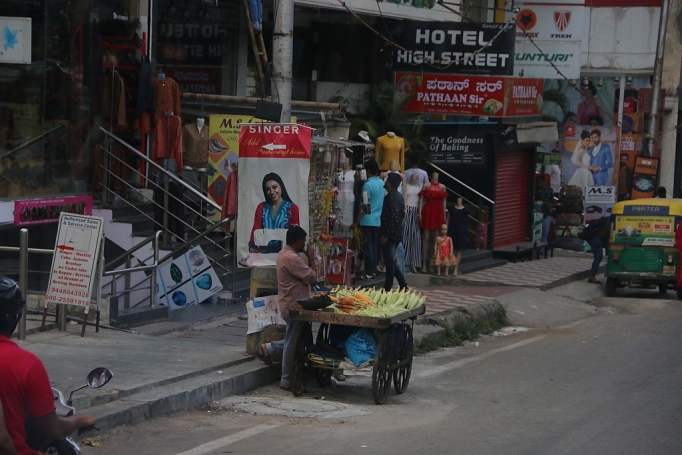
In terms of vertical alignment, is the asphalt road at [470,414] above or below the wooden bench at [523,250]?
below

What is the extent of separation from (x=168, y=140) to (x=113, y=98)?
1061 millimetres

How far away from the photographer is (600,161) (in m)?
24.7

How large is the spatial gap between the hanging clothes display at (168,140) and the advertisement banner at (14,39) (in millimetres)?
2500

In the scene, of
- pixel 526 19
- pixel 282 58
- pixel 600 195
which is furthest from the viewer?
pixel 600 195

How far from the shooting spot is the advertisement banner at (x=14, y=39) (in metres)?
13.1

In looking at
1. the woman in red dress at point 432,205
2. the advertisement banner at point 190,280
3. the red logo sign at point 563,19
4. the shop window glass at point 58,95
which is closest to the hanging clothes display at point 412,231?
the woman in red dress at point 432,205

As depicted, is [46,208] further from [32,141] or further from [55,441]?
[55,441]

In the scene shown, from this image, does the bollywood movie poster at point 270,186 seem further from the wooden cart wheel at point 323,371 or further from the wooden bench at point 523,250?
the wooden bench at point 523,250

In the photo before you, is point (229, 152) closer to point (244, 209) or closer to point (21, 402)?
point (244, 209)

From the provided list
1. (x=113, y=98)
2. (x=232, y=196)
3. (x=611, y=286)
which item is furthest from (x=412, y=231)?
(x=232, y=196)

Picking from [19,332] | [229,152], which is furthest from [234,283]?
[19,332]

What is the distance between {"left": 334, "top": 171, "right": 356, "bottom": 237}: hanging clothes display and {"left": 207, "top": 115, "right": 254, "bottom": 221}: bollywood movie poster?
163cm

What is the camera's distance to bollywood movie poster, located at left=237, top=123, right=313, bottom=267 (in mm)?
10742

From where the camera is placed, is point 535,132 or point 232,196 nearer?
point 232,196
